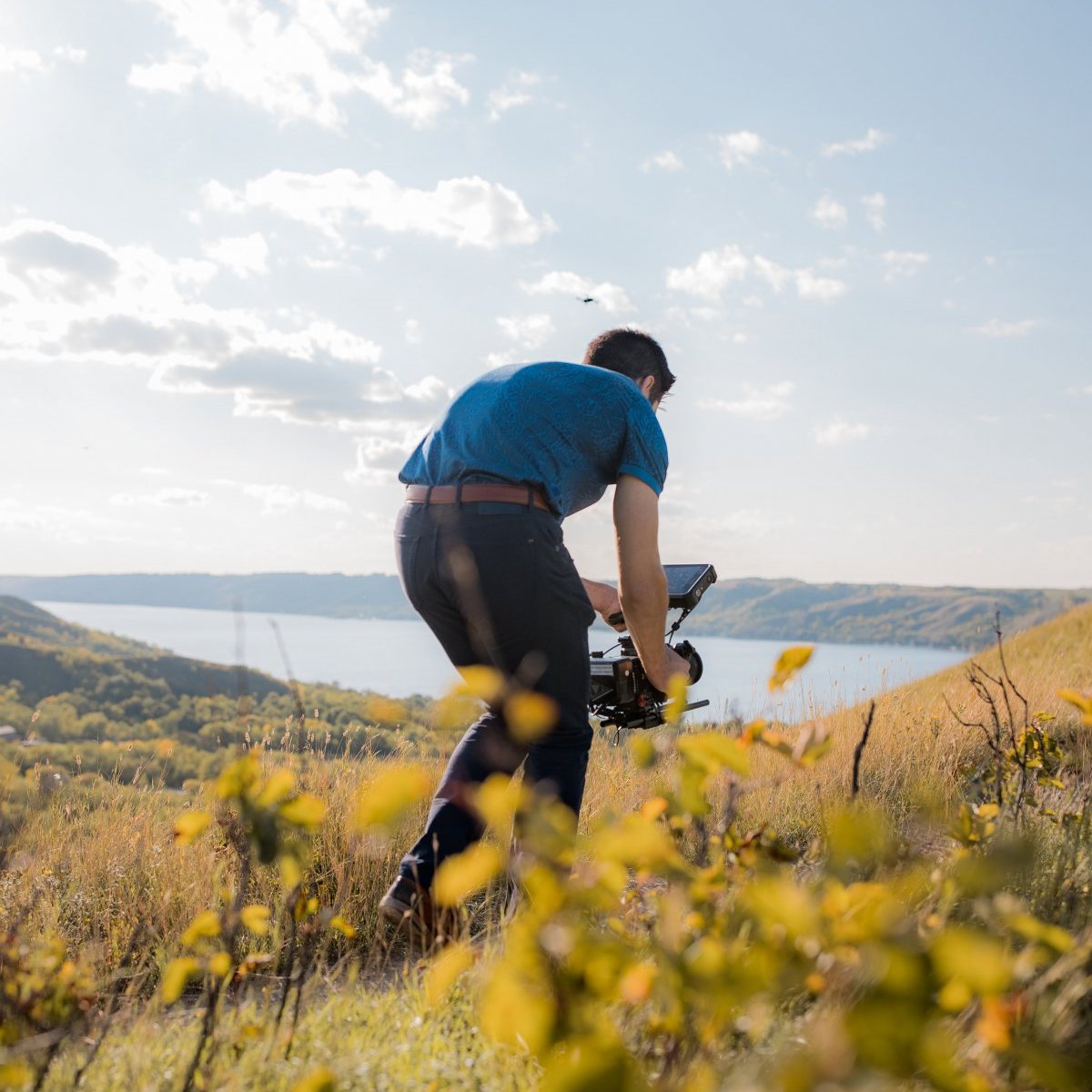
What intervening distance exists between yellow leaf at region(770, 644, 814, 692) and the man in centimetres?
111

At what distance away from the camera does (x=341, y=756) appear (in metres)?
4.79

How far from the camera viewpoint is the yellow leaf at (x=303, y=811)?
45.1 inches

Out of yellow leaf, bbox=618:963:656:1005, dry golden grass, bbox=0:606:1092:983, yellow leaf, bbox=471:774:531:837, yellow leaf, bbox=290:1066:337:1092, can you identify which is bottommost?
dry golden grass, bbox=0:606:1092:983

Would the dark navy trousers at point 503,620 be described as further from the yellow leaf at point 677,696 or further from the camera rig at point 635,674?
the yellow leaf at point 677,696

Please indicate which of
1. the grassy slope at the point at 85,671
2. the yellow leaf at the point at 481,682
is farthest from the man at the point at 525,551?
the grassy slope at the point at 85,671

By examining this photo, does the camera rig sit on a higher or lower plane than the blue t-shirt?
lower

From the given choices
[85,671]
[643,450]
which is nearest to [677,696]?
[643,450]

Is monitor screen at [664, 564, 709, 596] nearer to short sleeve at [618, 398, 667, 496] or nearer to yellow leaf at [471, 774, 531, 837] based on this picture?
short sleeve at [618, 398, 667, 496]

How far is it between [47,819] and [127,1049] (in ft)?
12.5

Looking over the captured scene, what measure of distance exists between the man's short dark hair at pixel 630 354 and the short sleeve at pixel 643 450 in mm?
420

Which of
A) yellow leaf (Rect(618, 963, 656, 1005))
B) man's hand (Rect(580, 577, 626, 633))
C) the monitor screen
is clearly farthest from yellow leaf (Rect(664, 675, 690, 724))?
the monitor screen

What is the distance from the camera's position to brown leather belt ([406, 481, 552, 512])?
2.25 m

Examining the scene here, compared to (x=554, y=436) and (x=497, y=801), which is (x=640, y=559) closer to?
(x=554, y=436)

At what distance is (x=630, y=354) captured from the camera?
277 centimetres
